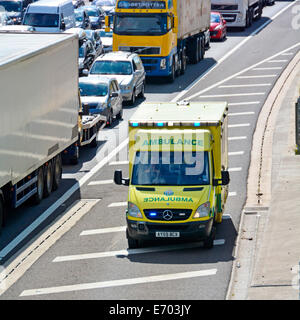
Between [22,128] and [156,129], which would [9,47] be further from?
[156,129]

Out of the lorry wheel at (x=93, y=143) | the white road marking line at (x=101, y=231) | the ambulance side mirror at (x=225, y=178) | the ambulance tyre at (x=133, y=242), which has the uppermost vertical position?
the ambulance side mirror at (x=225, y=178)

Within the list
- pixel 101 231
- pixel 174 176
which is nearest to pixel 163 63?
pixel 101 231

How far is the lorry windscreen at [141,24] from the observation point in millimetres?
41594

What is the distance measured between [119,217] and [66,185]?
12.2ft

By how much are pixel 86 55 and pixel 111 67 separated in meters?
6.24

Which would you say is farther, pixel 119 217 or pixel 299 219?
pixel 119 217

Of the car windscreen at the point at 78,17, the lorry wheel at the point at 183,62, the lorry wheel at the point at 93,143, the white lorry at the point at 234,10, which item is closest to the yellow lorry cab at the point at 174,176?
the lorry wheel at the point at 93,143

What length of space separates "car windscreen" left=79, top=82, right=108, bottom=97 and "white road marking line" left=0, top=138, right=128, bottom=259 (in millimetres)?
2934

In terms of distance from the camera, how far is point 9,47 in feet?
74.2

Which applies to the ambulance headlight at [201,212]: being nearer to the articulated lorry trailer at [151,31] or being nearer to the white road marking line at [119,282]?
the white road marking line at [119,282]

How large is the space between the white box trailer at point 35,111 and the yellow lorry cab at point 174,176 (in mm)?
2553

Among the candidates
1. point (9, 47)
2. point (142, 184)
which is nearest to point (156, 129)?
point (142, 184)

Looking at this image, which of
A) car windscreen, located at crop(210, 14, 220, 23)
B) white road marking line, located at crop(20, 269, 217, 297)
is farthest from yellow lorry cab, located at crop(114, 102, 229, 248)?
car windscreen, located at crop(210, 14, 220, 23)
